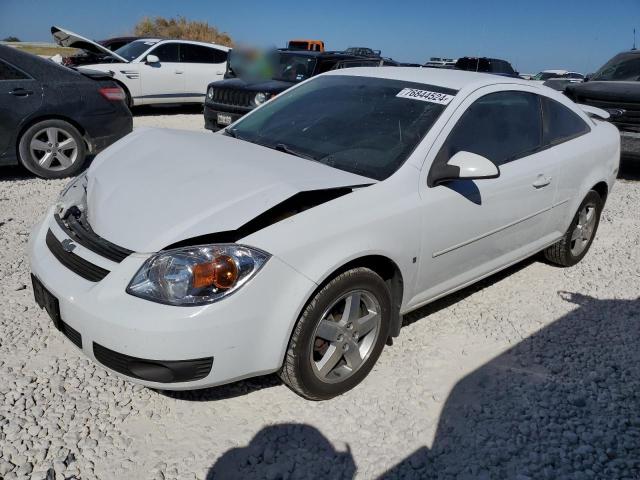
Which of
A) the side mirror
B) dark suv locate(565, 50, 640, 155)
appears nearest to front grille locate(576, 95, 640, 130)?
dark suv locate(565, 50, 640, 155)

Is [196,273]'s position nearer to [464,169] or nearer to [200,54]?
[464,169]

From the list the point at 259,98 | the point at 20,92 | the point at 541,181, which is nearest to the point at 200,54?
the point at 259,98

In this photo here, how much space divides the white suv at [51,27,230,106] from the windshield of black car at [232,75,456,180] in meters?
8.52

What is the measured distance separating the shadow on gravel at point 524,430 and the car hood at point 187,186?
104cm

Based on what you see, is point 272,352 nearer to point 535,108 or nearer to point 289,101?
point 289,101

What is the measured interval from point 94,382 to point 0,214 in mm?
3213

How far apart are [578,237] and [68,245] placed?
157 inches

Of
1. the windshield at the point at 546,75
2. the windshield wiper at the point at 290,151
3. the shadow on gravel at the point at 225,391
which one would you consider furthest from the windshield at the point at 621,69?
the windshield at the point at 546,75

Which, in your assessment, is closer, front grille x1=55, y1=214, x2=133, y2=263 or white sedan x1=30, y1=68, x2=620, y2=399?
white sedan x1=30, y1=68, x2=620, y2=399

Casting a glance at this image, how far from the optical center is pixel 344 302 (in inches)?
108

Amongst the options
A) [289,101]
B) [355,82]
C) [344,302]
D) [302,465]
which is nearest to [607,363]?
[344,302]

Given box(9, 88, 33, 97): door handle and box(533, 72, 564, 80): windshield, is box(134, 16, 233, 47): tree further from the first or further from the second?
box(9, 88, 33, 97): door handle

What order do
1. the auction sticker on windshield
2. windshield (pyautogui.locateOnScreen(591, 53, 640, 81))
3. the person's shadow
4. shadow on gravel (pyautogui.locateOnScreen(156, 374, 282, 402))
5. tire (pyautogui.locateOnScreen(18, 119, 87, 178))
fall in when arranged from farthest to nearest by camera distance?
windshield (pyautogui.locateOnScreen(591, 53, 640, 81)) < tire (pyautogui.locateOnScreen(18, 119, 87, 178)) < the auction sticker on windshield < shadow on gravel (pyautogui.locateOnScreen(156, 374, 282, 402)) < the person's shadow

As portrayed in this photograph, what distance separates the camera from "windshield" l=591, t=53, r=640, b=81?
877 centimetres
